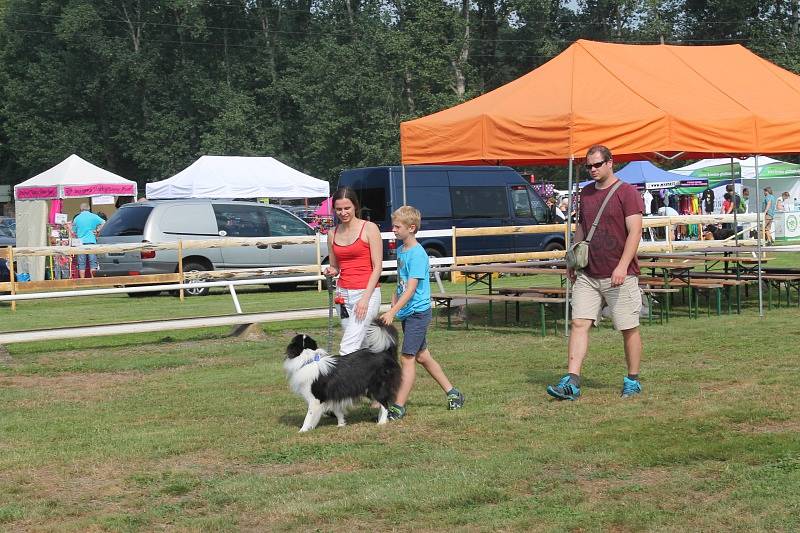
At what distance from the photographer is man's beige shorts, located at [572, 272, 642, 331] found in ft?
27.3

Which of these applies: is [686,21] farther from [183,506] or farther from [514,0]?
[183,506]

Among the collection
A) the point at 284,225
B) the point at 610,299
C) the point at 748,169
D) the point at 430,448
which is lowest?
the point at 430,448

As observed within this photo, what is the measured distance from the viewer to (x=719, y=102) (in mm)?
13125

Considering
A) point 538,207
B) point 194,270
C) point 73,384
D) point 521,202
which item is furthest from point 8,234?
point 73,384

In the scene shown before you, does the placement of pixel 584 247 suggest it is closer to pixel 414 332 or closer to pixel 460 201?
pixel 414 332

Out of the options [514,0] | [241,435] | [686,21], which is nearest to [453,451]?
[241,435]

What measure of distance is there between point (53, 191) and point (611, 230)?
21.4 metres

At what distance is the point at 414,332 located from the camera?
799 cm

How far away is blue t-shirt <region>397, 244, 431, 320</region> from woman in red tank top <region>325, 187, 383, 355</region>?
164 millimetres

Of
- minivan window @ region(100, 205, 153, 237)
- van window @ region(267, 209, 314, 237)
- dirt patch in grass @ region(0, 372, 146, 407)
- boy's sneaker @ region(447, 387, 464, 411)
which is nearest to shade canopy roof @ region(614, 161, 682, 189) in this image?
van window @ region(267, 209, 314, 237)

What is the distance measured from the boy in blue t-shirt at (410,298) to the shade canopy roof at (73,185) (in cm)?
2076

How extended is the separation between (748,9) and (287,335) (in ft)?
160

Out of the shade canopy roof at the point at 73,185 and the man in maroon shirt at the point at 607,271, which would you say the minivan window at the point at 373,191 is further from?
the man in maroon shirt at the point at 607,271

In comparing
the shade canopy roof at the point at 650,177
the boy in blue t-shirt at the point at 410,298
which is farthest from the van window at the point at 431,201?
the boy in blue t-shirt at the point at 410,298
